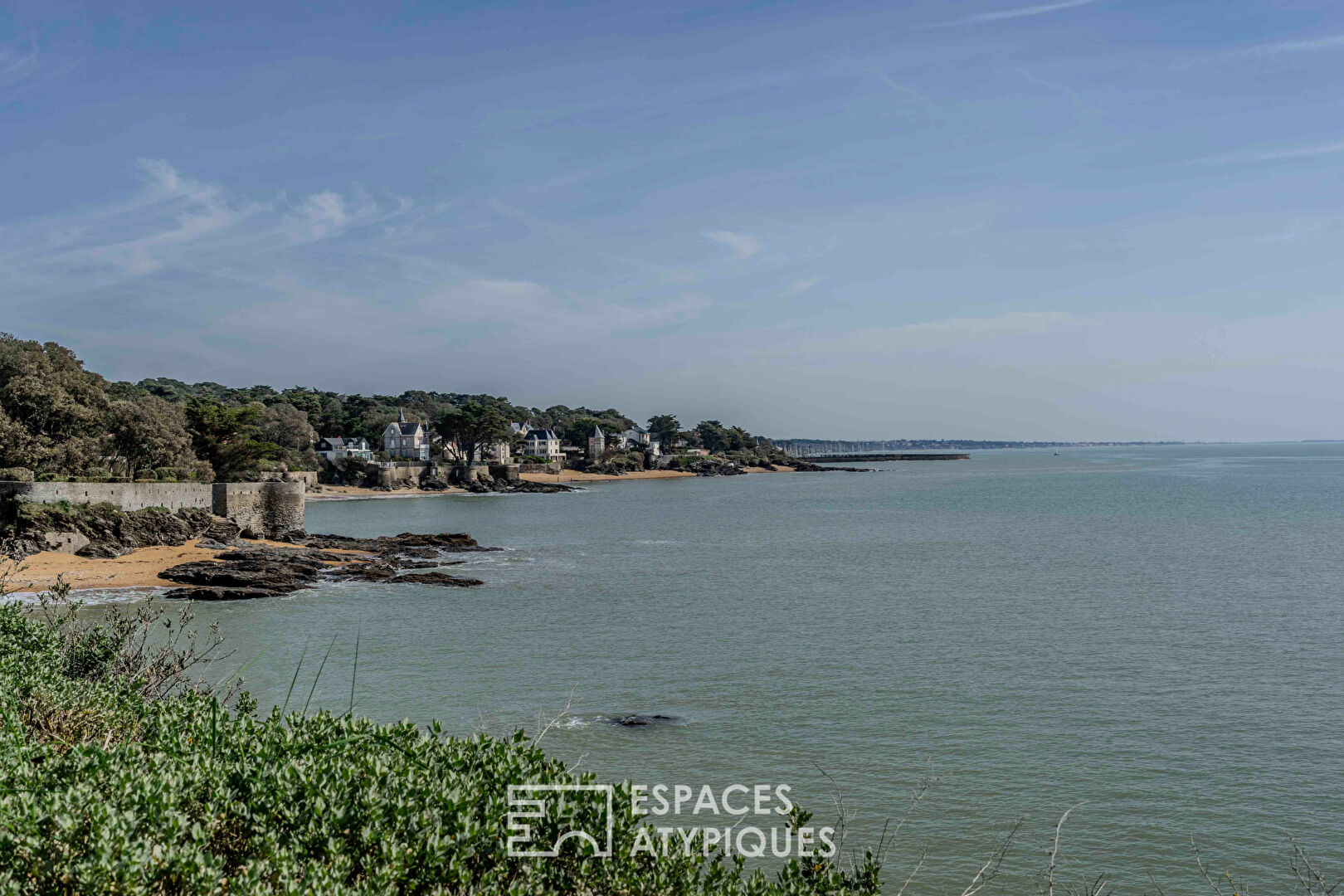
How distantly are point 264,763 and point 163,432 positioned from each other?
134 ft

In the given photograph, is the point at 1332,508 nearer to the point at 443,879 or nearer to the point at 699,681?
the point at 699,681

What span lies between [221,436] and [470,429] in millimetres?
56556

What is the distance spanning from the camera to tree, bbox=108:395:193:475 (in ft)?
131

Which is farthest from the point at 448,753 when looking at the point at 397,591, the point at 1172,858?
the point at 397,591

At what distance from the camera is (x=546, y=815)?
5.64 m

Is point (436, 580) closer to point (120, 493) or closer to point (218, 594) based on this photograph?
point (218, 594)

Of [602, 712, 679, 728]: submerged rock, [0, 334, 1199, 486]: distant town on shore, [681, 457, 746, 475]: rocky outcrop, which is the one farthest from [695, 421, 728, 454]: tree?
[602, 712, 679, 728]: submerged rock

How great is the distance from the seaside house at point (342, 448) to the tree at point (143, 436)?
51.3 m

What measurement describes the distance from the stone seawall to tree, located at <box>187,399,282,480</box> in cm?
490

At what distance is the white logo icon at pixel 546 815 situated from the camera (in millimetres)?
5438

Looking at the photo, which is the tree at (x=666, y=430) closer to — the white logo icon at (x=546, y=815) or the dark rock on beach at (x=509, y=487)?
the dark rock on beach at (x=509, y=487)

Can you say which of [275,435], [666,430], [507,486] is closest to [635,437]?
[666,430]

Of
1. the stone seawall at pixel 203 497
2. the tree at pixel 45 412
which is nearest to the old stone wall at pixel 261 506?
the stone seawall at pixel 203 497

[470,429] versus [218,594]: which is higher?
[470,429]
